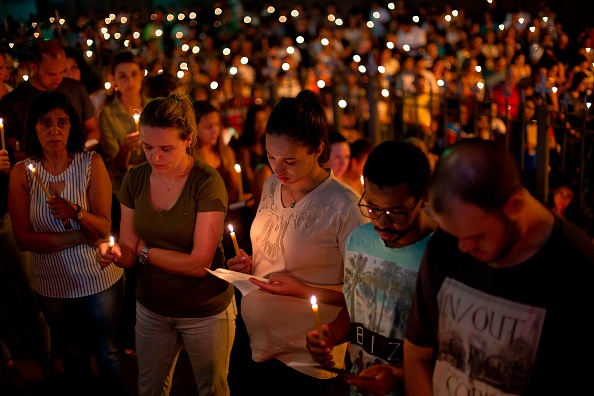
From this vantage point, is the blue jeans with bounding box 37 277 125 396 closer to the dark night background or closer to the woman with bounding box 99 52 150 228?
the woman with bounding box 99 52 150 228

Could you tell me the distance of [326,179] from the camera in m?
3.01

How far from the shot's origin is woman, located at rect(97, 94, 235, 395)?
320 centimetres

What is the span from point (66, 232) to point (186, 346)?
37.0 inches

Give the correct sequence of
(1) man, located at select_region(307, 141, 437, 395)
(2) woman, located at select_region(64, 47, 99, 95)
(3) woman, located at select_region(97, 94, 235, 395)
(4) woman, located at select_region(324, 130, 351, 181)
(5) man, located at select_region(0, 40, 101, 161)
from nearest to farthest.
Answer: (1) man, located at select_region(307, 141, 437, 395) < (3) woman, located at select_region(97, 94, 235, 395) < (5) man, located at select_region(0, 40, 101, 161) < (4) woman, located at select_region(324, 130, 351, 181) < (2) woman, located at select_region(64, 47, 99, 95)

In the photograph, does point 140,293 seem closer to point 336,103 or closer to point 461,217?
point 461,217

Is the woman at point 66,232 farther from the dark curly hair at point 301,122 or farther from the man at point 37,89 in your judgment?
the dark curly hair at point 301,122

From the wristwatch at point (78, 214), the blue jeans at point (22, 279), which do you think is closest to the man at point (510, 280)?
the wristwatch at point (78, 214)

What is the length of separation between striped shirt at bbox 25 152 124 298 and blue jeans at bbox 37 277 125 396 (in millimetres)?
55

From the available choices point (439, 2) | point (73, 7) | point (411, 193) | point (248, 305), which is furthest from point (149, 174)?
point (73, 7)

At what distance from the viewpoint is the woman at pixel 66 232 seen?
3727 mm

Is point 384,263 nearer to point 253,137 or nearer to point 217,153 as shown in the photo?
point 217,153

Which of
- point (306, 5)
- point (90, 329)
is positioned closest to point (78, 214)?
point (90, 329)

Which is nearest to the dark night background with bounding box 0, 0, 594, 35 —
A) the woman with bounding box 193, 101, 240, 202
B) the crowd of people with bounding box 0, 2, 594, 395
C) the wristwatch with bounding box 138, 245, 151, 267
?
the crowd of people with bounding box 0, 2, 594, 395

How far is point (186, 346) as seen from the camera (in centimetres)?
339
